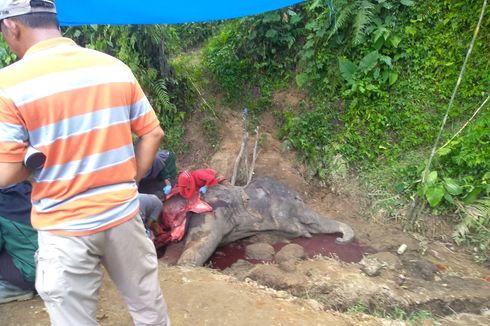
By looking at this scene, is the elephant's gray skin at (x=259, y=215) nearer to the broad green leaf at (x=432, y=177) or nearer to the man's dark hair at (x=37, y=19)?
the broad green leaf at (x=432, y=177)

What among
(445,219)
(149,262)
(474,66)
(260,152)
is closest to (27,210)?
(149,262)

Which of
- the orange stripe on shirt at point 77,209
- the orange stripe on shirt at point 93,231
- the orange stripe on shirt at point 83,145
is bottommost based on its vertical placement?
the orange stripe on shirt at point 93,231

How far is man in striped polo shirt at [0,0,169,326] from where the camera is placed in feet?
5.41

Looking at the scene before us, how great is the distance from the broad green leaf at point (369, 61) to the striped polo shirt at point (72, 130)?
4487mm

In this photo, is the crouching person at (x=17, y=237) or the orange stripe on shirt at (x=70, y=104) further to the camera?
the crouching person at (x=17, y=237)

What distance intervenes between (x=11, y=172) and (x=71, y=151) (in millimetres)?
248

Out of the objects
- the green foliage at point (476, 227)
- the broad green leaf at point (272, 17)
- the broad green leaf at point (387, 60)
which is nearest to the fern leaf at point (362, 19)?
the broad green leaf at point (387, 60)

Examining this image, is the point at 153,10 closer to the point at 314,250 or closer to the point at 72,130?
the point at 72,130

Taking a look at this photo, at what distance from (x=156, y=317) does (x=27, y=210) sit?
147 cm

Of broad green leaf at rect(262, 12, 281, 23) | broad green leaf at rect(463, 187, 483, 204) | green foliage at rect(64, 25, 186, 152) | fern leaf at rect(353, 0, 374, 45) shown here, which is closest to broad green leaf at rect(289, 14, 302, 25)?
broad green leaf at rect(262, 12, 281, 23)

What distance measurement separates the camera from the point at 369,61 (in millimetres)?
5699

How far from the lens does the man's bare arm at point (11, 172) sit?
167 centimetres

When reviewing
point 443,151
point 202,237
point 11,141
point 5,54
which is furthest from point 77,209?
point 5,54

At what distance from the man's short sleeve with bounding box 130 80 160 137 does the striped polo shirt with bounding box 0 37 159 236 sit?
15 mm
